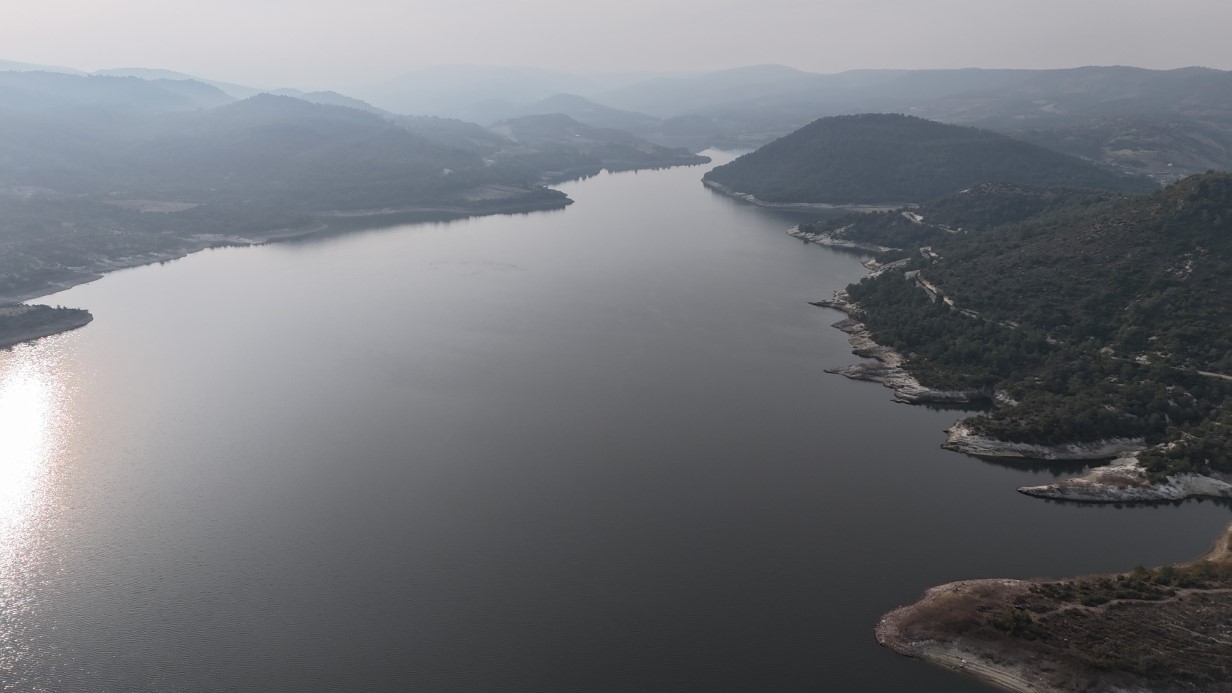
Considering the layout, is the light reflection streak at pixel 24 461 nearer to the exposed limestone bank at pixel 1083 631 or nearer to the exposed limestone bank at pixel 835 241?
the exposed limestone bank at pixel 1083 631

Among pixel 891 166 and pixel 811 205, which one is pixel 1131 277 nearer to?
pixel 811 205

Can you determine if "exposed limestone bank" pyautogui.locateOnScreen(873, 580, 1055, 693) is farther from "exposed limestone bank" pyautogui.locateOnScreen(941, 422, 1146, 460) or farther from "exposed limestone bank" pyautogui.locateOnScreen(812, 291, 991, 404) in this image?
"exposed limestone bank" pyautogui.locateOnScreen(812, 291, 991, 404)

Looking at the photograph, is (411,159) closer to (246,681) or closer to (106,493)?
(106,493)

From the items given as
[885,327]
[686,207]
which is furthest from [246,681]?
[686,207]

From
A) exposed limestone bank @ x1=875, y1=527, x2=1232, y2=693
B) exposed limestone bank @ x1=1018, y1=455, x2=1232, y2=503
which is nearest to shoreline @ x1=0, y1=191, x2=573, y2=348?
exposed limestone bank @ x1=875, y1=527, x2=1232, y2=693

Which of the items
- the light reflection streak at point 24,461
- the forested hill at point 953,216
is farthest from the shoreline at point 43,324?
the forested hill at point 953,216

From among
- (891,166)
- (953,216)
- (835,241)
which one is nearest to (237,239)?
(835,241)
